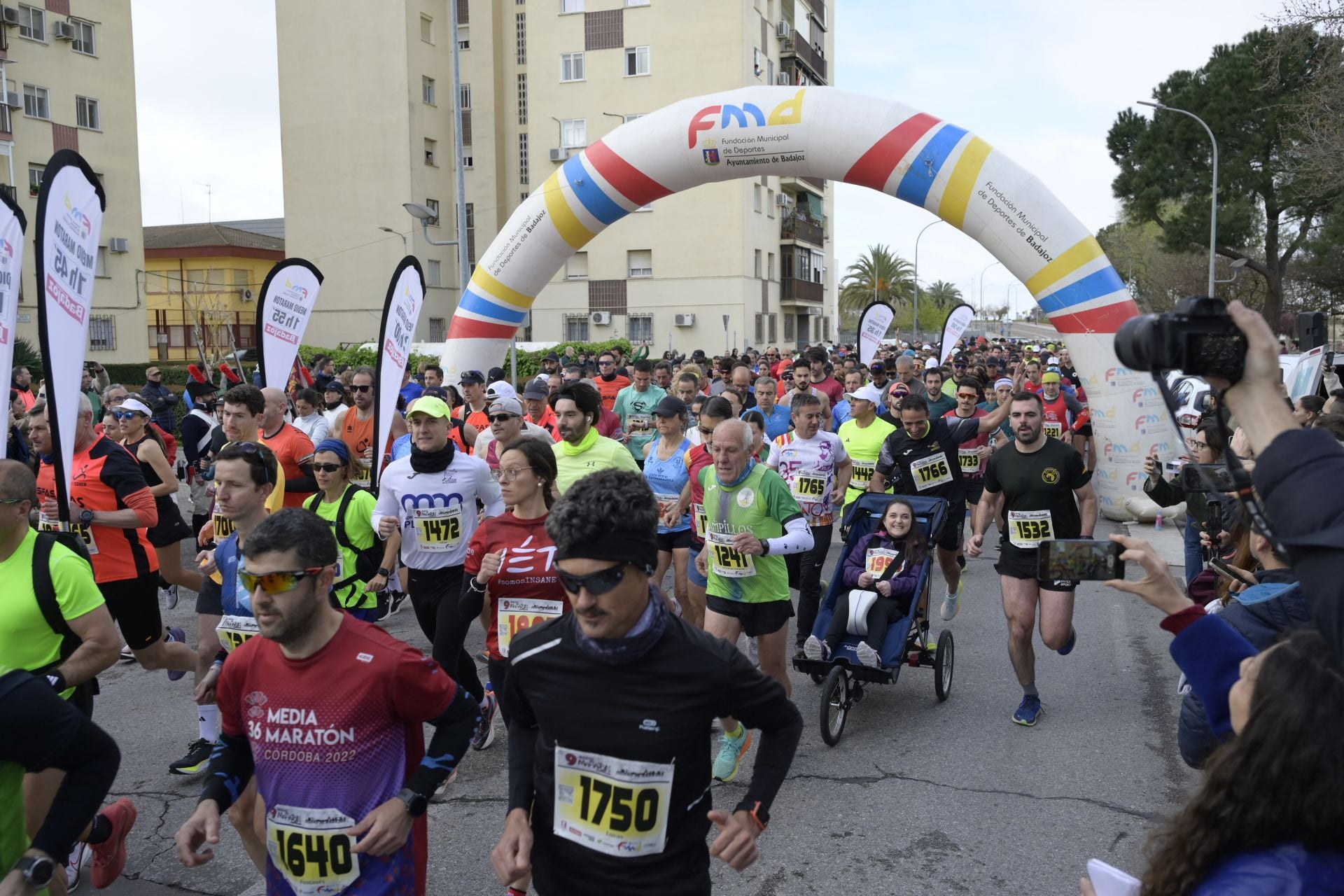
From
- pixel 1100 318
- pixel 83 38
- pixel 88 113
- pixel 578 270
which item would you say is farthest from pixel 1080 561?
pixel 578 270

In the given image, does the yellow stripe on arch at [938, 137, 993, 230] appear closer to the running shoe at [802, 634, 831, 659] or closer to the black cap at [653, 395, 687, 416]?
the black cap at [653, 395, 687, 416]

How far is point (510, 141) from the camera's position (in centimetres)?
4397

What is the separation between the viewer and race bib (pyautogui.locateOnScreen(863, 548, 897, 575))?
6688 millimetres

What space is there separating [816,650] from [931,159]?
302 inches

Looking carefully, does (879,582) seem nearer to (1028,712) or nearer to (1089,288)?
(1028,712)

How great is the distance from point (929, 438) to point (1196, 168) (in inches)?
1263

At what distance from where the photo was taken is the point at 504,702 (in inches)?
116

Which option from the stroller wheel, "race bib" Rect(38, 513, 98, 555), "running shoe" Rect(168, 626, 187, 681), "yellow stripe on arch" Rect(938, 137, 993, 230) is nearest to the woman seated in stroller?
the stroller wheel

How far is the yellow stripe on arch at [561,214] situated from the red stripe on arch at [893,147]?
3627 mm

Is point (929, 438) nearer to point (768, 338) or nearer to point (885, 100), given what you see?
point (885, 100)

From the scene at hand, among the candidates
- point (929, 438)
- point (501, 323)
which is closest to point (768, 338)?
point (501, 323)

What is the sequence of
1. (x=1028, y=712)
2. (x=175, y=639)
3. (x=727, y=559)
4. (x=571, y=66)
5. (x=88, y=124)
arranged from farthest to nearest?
(x=571, y=66) < (x=88, y=124) < (x=175, y=639) < (x=1028, y=712) < (x=727, y=559)

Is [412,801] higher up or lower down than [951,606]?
higher up

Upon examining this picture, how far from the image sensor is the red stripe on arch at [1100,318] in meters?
11.8
